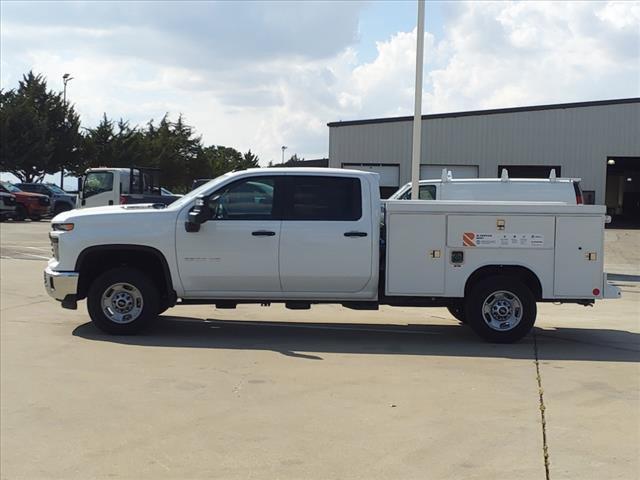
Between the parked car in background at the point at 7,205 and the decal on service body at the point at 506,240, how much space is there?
91.6 ft

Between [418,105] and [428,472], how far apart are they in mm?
9465

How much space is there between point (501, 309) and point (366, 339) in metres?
1.63

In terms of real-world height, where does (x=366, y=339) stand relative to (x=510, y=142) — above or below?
below

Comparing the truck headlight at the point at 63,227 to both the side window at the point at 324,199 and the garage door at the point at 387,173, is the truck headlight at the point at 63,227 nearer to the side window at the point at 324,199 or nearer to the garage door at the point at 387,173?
the side window at the point at 324,199

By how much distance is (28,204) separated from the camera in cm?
3297

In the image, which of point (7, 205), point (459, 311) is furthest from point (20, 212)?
point (459, 311)

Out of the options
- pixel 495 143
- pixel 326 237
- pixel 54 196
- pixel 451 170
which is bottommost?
pixel 326 237

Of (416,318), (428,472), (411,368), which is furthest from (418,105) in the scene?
(428,472)

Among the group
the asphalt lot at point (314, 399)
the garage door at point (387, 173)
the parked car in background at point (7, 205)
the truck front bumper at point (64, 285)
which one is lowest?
the asphalt lot at point (314, 399)

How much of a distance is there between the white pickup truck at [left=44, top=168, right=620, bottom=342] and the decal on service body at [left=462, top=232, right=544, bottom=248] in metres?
0.01

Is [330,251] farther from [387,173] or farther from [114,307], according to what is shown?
[387,173]

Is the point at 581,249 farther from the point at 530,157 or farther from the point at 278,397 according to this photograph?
Result: the point at 530,157

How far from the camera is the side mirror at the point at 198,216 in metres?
Answer: 8.39

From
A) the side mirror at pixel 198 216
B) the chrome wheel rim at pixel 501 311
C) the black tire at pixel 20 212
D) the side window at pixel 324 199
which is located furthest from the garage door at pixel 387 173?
the side mirror at pixel 198 216
